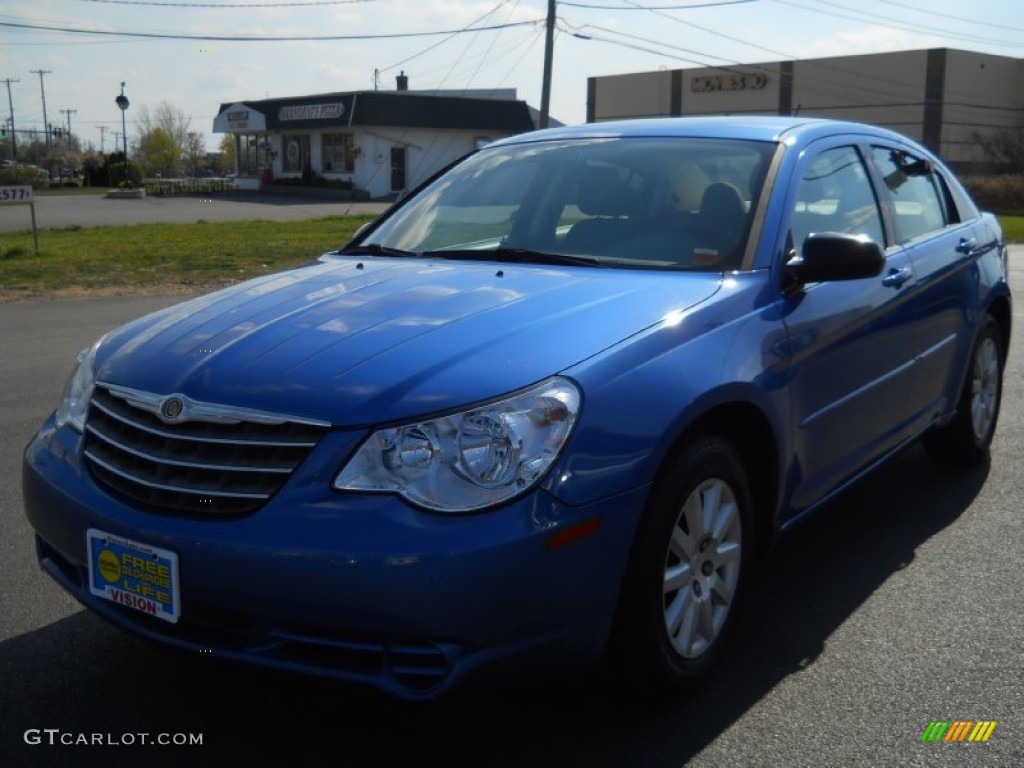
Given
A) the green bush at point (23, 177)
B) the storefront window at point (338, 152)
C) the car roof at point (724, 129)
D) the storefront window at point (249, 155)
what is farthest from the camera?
the storefront window at point (249, 155)

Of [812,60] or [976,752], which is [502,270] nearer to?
[976,752]

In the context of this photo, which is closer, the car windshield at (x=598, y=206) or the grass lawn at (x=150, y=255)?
the car windshield at (x=598, y=206)

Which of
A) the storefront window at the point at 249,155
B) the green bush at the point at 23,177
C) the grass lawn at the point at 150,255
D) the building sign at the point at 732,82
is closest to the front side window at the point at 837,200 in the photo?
the grass lawn at the point at 150,255

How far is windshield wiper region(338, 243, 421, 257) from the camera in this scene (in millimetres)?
4457

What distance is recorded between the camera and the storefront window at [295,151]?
56500mm

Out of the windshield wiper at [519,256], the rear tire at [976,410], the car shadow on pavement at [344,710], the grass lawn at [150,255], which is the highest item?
the windshield wiper at [519,256]

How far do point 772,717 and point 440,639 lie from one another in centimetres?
113

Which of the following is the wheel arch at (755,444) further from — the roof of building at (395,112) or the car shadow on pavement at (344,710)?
the roof of building at (395,112)

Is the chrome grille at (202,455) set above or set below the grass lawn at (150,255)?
above

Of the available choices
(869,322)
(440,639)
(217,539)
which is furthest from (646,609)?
(869,322)

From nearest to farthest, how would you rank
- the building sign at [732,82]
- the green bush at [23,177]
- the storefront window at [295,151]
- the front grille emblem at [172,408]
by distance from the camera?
the front grille emblem at [172,408] < the green bush at [23,177] < the storefront window at [295,151] < the building sign at [732,82]

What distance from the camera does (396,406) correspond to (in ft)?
9.16

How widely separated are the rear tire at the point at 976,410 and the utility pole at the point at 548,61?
2704 cm

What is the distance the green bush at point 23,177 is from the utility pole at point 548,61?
29.7m
